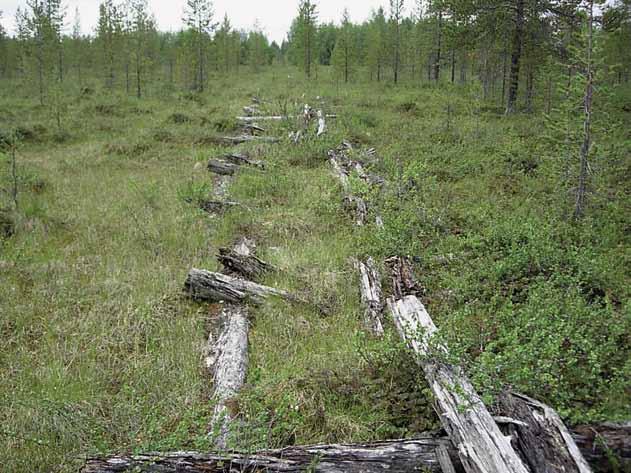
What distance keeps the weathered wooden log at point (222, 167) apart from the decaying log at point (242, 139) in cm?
262

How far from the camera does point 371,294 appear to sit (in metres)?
5.39

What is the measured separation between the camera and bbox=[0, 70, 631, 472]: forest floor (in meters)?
3.48

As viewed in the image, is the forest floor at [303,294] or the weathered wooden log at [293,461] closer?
the weathered wooden log at [293,461]

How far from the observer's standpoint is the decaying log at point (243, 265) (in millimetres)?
6145

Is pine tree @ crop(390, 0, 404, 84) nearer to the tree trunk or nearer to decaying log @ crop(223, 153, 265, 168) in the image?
the tree trunk

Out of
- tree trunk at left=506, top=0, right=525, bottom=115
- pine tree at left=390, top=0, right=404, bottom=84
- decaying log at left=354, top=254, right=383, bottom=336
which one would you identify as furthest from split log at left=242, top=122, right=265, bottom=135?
pine tree at left=390, top=0, right=404, bottom=84

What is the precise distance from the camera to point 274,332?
4973 mm

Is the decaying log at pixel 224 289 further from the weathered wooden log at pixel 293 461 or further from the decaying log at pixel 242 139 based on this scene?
the decaying log at pixel 242 139

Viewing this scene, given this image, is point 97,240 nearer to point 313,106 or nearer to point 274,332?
point 274,332

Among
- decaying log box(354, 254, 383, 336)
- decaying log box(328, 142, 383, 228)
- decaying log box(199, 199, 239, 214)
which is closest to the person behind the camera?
decaying log box(354, 254, 383, 336)

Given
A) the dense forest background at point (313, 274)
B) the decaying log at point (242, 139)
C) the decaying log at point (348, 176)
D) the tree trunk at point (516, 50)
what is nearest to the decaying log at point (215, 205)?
the dense forest background at point (313, 274)

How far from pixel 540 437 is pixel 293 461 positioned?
1.51 metres

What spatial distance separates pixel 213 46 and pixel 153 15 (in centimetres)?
723

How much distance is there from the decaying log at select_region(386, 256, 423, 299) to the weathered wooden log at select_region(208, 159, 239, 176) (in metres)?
6.69
